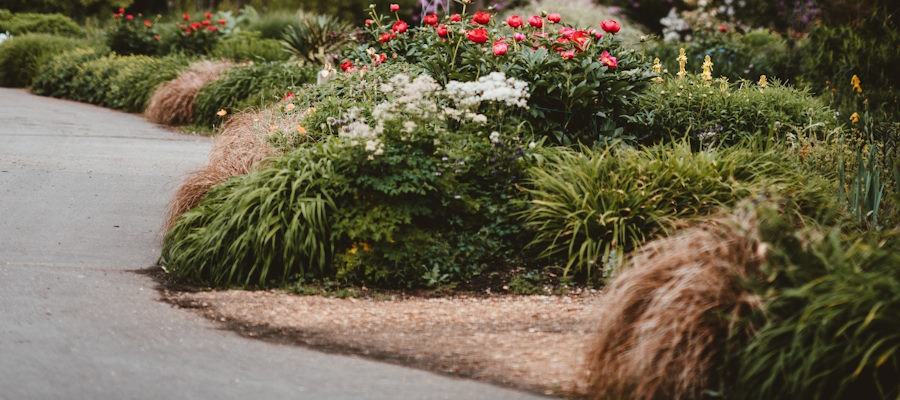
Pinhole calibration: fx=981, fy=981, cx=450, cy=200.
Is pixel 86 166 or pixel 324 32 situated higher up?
pixel 324 32

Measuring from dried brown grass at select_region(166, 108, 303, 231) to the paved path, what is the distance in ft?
1.42

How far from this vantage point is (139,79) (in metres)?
16.1

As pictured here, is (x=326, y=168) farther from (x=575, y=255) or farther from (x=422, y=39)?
(x=422, y=39)

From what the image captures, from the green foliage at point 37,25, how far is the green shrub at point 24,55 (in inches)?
163

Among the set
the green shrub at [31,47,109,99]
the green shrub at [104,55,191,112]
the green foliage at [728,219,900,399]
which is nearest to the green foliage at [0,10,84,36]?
the green shrub at [31,47,109,99]

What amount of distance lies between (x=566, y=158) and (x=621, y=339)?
2.79 meters

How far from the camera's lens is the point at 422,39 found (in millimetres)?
8797

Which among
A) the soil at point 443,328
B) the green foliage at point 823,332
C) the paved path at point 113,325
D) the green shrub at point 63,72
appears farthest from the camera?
the green shrub at point 63,72

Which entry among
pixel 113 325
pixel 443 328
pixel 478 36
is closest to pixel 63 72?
pixel 478 36

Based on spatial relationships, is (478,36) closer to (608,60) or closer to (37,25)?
(608,60)

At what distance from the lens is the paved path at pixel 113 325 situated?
455 centimetres

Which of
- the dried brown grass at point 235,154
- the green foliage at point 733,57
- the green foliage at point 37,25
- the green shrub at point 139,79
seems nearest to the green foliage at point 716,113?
the dried brown grass at point 235,154

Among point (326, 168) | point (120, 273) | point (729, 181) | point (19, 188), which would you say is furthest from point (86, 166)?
point (729, 181)

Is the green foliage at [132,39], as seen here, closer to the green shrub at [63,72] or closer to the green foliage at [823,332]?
the green shrub at [63,72]
